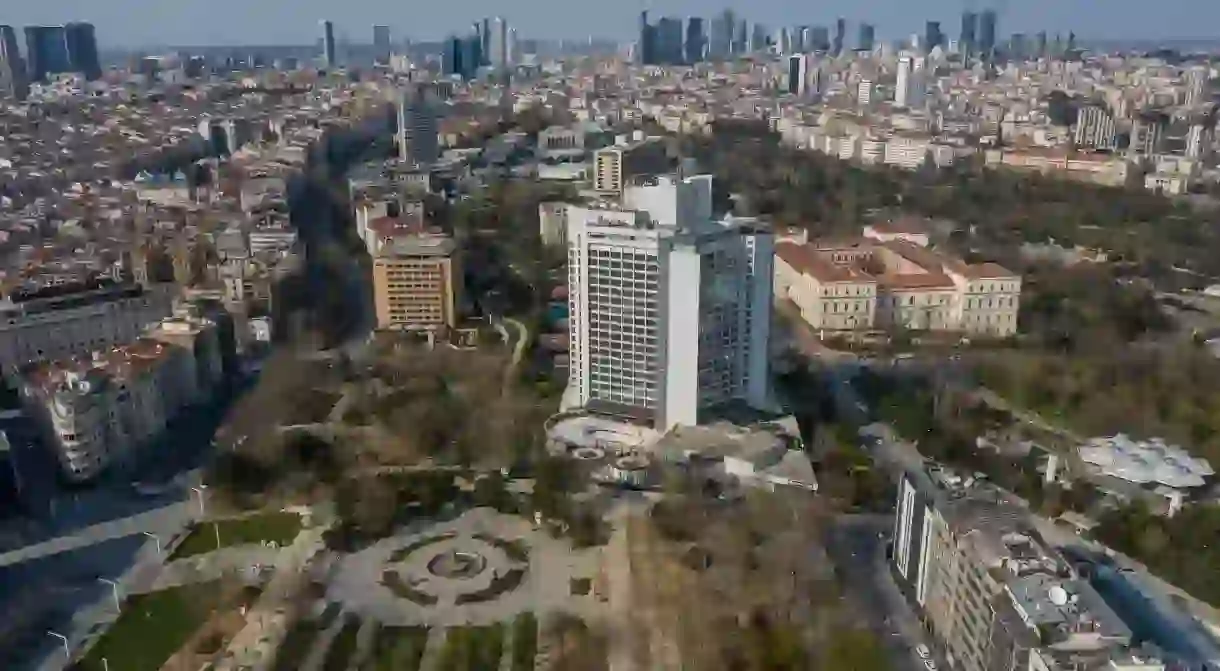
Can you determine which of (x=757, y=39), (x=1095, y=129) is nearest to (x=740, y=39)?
(x=757, y=39)

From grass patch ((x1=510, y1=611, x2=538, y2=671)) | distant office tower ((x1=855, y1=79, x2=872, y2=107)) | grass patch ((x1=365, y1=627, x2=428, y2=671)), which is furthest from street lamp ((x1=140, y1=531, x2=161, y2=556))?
distant office tower ((x1=855, y1=79, x2=872, y2=107))

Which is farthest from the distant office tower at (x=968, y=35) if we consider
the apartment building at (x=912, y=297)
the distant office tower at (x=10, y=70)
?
the distant office tower at (x=10, y=70)

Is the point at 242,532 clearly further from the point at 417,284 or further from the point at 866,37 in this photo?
the point at 866,37

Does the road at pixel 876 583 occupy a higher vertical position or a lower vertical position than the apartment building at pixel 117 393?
lower

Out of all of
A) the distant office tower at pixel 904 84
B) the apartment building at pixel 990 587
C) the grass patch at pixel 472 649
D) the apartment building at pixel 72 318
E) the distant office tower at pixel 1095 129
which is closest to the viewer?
the apartment building at pixel 990 587

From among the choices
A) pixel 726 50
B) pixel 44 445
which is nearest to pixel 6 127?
pixel 44 445

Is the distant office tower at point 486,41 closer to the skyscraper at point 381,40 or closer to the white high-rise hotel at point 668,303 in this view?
the skyscraper at point 381,40

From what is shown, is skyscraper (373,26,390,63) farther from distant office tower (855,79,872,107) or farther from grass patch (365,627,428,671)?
grass patch (365,627,428,671)

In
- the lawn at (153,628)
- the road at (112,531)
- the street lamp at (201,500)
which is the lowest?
the lawn at (153,628)
